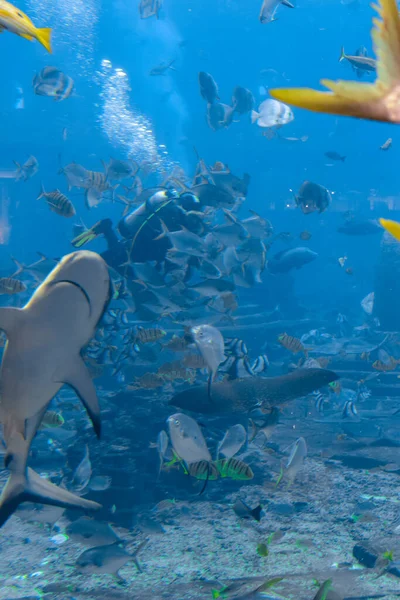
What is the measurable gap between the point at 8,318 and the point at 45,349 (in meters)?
0.18

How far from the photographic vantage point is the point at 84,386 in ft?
5.42

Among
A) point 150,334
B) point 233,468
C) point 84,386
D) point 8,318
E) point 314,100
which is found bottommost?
point 150,334

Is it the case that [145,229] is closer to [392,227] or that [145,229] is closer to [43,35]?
[43,35]

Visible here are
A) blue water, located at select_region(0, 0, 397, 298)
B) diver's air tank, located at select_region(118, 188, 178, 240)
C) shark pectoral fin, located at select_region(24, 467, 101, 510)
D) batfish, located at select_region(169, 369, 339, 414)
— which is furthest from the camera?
blue water, located at select_region(0, 0, 397, 298)

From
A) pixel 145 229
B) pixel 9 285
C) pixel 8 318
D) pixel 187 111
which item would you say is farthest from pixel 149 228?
pixel 187 111

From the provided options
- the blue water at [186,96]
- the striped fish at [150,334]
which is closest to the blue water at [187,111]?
the blue water at [186,96]

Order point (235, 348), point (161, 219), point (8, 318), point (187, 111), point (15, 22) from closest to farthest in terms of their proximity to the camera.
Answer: point (8, 318) → point (15, 22) → point (235, 348) → point (161, 219) → point (187, 111)

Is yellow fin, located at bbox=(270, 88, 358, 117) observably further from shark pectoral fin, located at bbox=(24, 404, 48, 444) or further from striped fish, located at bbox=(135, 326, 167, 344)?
striped fish, located at bbox=(135, 326, 167, 344)

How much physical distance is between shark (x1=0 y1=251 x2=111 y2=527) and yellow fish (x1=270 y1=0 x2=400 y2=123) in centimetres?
97

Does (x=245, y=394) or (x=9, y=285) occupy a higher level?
(x=9, y=285)

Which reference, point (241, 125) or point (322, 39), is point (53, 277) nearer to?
point (322, 39)

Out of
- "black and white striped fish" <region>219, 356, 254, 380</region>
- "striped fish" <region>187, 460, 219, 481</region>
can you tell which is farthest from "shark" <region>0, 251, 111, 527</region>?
"black and white striped fish" <region>219, 356, 254, 380</region>

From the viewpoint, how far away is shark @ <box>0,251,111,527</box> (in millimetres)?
1449

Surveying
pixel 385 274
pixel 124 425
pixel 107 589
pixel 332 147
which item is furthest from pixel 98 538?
pixel 332 147
